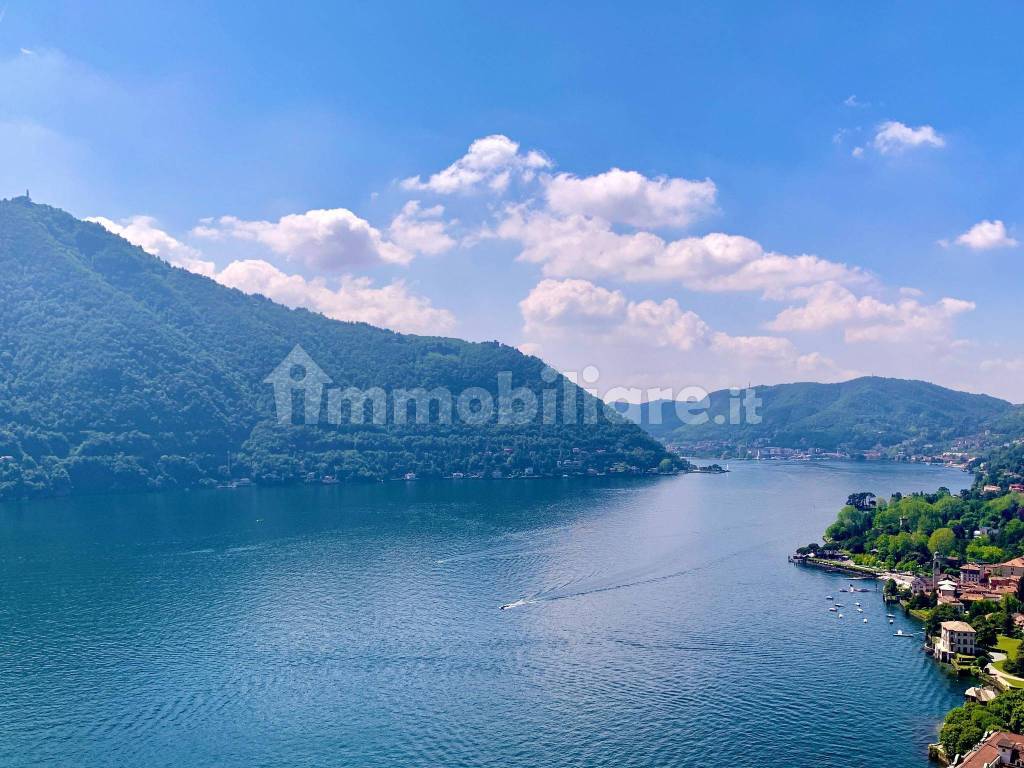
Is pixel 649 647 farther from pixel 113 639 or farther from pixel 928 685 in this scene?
pixel 113 639

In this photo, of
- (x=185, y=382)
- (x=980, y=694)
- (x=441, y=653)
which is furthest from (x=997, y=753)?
(x=185, y=382)

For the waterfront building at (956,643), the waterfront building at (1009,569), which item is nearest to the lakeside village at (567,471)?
the waterfront building at (1009,569)

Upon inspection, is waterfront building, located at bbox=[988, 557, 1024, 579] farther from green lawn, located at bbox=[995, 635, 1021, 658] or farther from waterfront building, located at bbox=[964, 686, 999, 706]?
waterfront building, located at bbox=[964, 686, 999, 706]

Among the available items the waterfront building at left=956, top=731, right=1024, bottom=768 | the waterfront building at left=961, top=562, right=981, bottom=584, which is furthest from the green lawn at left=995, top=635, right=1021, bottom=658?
the waterfront building at left=961, top=562, right=981, bottom=584

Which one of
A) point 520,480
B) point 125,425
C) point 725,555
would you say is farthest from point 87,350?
point 725,555

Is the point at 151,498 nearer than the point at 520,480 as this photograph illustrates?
Yes

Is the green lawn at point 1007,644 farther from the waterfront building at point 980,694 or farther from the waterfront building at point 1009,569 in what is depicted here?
the waterfront building at point 1009,569
